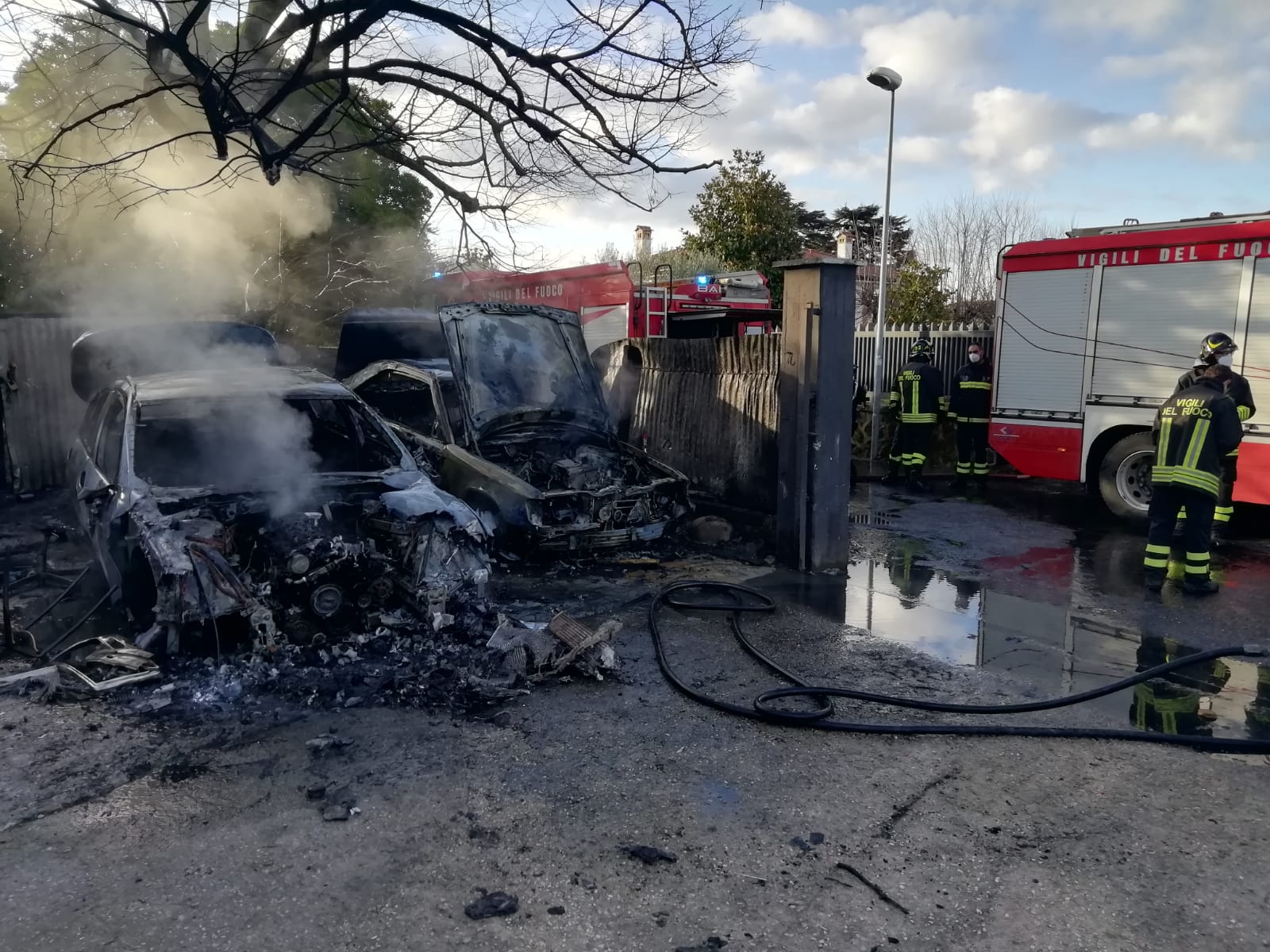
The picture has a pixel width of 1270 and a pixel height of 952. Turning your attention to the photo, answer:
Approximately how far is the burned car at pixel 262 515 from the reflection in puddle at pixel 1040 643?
2.82 metres

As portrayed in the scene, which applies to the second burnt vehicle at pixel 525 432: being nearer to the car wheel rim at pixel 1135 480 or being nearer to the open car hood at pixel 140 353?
the open car hood at pixel 140 353

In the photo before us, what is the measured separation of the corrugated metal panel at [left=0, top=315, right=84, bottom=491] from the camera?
910 cm

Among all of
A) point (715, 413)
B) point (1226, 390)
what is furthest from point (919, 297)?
point (715, 413)

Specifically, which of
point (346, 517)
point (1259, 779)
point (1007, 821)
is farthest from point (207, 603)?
point (1259, 779)

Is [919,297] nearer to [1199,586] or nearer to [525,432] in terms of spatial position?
[1199,586]

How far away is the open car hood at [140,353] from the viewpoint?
28.0ft

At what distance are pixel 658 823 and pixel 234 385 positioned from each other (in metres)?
4.29

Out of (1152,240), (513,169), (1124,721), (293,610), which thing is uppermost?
(513,169)

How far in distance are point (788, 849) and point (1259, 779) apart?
2213 mm

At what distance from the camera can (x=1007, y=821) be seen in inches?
130

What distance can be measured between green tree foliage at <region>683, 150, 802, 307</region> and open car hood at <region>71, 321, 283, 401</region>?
14854mm

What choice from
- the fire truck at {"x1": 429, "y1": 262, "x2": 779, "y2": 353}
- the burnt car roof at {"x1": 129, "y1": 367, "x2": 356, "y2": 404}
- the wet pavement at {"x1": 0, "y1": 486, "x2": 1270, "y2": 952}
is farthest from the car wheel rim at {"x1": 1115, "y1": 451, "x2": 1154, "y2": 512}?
the burnt car roof at {"x1": 129, "y1": 367, "x2": 356, "y2": 404}

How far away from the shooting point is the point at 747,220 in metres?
21.1

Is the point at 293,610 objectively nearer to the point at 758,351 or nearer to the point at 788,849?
the point at 788,849
